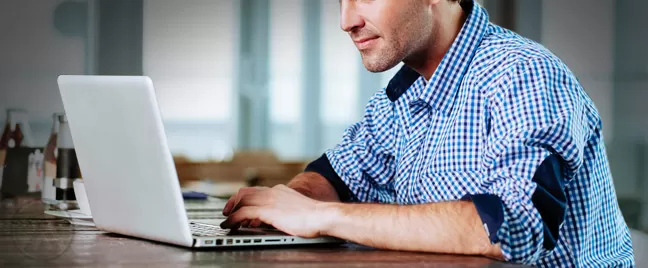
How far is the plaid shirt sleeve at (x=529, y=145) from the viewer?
42.5 inches

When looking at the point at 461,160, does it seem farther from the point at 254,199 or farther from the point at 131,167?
the point at 131,167

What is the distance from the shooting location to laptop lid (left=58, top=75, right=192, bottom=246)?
1.02 meters

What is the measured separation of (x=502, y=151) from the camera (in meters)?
1.15

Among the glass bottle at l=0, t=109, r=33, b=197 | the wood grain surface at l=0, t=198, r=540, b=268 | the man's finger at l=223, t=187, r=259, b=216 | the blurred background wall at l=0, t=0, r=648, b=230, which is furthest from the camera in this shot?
the blurred background wall at l=0, t=0, r=648, b=230

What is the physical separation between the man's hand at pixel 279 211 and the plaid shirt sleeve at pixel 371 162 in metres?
0.37

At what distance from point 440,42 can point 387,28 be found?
0.11m

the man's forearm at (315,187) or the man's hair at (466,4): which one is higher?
Answer: the man's hair at (466,4)

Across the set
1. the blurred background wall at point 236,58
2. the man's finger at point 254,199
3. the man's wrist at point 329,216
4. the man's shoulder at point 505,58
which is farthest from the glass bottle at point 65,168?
the blurred background wall at point 236,58

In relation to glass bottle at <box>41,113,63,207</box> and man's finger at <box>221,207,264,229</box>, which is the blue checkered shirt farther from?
glass bottle at <box>41,113,63,207</box>

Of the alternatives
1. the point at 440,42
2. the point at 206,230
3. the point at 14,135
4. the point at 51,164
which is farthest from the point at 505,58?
the point at 14,135

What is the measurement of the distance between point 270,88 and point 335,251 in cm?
371

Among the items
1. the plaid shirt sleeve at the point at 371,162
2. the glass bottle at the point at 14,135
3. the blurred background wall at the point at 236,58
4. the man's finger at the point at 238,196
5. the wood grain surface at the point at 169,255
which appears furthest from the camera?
the blurred background wall at the point at 236,58

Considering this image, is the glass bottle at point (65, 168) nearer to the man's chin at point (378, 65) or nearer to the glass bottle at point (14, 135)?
the glass bottle at point (14, 135)

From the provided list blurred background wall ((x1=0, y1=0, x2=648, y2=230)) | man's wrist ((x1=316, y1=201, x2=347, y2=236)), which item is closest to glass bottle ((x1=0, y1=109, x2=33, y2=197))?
man's wrist ((x1=316, y1=201, x2=347, y2=236))
